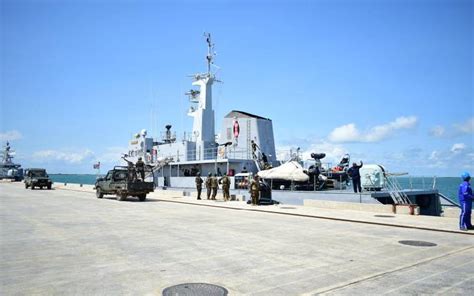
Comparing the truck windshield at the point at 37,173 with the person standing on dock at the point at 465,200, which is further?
the truck windshield at the point at 37,173

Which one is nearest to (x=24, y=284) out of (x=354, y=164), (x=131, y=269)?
(x=131, y=269)

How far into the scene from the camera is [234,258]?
750 cm

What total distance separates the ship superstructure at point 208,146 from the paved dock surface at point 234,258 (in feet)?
45.9

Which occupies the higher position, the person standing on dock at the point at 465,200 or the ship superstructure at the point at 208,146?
the ship superstructure at the point at 208,146

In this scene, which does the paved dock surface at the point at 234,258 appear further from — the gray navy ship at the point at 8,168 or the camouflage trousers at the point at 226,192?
the gray navy ship at the point at 8,168

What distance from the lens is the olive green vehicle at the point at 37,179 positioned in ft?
129

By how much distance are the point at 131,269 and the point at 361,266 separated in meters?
4.11

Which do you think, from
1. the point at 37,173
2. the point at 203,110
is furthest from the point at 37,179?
the point at 203,110

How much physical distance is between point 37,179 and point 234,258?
3772 centimetres

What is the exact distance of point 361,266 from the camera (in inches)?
274

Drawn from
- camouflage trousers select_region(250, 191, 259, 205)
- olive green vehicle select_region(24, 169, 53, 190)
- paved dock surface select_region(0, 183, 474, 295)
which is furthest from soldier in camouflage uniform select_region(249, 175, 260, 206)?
olive green vehicle select_region(24, 169, 53, 190)

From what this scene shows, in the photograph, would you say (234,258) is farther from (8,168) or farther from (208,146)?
(8,168)

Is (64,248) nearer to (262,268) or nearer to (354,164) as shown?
(262,268)

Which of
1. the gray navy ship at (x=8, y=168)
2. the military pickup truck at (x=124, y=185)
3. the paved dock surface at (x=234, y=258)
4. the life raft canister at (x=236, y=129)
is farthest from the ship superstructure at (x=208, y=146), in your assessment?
the gray navy ship at (x=8, y=168)
